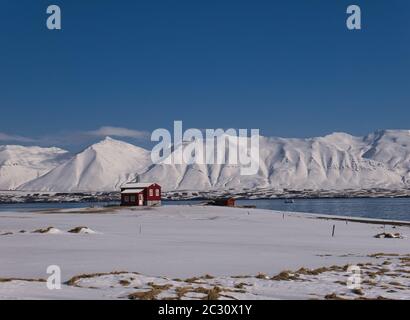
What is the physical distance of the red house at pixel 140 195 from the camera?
107125 millimetres

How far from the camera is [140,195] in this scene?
10738 cm

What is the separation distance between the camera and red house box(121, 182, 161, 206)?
4218 inches

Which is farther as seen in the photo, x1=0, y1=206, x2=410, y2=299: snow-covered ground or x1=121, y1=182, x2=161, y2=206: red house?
x1=121, y1=182, x2=161, y2=206: red house

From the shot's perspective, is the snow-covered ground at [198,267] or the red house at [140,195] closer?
the snow-covered ground at [198,267]

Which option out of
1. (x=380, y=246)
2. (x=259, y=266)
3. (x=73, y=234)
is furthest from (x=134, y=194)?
(x=259, y=266)

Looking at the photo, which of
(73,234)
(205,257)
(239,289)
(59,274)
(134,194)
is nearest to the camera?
(239,289)

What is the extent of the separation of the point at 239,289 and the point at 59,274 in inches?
291

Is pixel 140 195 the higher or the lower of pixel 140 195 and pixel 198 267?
the lower

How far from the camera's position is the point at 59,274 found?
20.9 meters

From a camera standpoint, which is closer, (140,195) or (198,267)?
(198,267)
